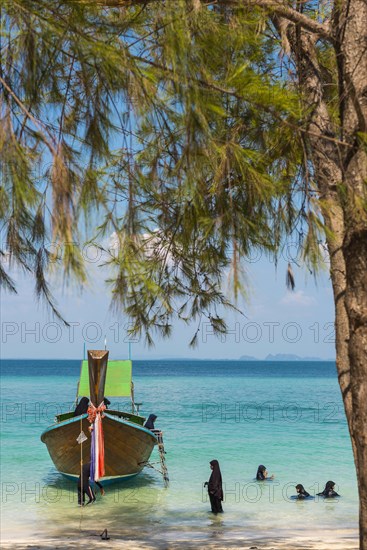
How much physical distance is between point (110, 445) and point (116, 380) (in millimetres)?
3139

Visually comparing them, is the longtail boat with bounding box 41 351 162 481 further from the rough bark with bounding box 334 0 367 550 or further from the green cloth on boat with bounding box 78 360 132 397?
the rough bark with bounding box 334 0 367 550

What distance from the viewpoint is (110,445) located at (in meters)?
14.3

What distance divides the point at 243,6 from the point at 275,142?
1.07 m

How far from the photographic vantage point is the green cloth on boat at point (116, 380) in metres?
17.0

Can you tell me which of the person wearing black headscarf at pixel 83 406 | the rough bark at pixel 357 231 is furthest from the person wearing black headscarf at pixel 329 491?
the rough bark at pixel 357 231

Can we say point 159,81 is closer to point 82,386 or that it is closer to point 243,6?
point 243,6

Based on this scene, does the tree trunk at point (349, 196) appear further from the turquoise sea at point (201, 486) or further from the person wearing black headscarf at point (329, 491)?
the person wearing black headscarf at point (329, 491)

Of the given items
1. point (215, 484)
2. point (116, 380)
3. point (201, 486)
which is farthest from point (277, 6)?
point (116, 380)

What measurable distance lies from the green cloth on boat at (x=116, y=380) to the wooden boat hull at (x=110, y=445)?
205 cm

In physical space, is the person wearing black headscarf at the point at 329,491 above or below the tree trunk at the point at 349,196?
below

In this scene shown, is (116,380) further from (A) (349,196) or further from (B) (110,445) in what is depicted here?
(A) (349,196)

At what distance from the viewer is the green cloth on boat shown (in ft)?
55.8

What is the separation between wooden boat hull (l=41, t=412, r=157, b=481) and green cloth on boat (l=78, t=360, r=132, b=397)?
2.05m

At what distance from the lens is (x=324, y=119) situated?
205 inches
